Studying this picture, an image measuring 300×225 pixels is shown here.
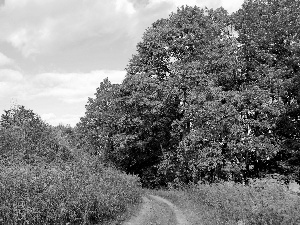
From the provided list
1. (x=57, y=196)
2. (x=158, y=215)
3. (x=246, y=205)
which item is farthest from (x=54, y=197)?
(x=246, y=205)

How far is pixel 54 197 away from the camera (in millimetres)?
17953

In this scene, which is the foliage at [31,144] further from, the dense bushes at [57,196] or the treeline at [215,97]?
the dense bushes at [57,196]

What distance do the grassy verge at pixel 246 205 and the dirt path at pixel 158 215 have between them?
71cm

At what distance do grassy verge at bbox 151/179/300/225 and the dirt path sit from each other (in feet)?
2.34

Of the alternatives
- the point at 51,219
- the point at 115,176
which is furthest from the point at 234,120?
the point at 51,219

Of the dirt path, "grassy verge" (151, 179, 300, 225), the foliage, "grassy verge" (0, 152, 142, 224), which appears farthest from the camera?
the foliage

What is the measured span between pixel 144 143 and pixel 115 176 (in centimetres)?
1500

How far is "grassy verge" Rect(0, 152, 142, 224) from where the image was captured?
55.1 ft

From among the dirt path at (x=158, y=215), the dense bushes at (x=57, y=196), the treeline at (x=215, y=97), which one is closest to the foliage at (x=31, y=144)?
the treeline at (x=215, y=97)

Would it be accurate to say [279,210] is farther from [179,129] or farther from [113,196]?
[179,129]

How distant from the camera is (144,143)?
43125 mm

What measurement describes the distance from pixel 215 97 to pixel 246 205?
16241 mm

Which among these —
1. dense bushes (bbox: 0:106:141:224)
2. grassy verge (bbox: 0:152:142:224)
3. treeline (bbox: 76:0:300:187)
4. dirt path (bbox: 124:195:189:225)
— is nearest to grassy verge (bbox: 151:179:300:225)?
dirt path (bbox: 124:195:189:225)

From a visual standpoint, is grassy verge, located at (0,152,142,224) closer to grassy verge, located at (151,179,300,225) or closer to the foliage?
grassy verge, located at (151,179,300,225)
